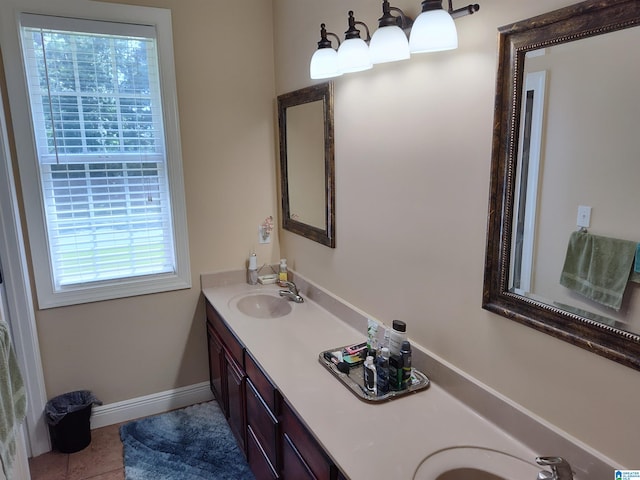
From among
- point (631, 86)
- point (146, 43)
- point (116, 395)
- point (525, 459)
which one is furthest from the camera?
point (116, 395)

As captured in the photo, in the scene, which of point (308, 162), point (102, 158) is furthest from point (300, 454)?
point (102, 158)

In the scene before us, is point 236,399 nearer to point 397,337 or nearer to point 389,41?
point 397,337

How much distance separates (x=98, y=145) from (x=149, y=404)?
1.56m

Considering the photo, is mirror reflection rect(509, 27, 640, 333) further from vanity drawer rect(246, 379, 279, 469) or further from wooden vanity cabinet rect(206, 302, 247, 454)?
wooden vanity cabinet rect(206, 302, 247, 454)

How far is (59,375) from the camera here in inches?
93.7

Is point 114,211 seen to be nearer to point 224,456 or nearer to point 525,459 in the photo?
point 224,456

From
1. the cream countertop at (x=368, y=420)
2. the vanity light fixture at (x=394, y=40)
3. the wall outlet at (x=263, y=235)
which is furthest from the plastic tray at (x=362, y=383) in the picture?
the wall outlet at (x=263, y=235)

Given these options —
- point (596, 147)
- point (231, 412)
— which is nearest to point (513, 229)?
point (596, 147)

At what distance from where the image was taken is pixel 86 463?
88.4 inches

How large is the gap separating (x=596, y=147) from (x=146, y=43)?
224 centimetres

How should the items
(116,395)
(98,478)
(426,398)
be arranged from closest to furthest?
(426,398), (98,478), (116,395)

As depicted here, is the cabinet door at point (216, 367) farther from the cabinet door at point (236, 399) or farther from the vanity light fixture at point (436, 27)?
the vanity light fixture at point (436, 27)

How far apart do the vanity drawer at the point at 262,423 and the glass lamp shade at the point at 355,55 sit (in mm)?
1340

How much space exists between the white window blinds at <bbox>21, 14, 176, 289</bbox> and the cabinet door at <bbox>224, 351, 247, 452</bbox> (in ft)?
A: 2.73
